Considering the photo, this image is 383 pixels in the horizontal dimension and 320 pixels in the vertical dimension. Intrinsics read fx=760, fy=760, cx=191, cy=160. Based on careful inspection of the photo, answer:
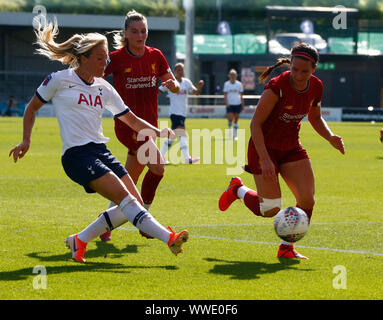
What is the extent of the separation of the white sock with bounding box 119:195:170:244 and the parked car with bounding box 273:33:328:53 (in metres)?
50.0

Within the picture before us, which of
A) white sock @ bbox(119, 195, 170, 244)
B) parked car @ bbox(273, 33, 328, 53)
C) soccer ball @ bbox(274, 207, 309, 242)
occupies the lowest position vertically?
soccer ball @ bbox(274, 207, 309, 242)

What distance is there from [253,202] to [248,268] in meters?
1.43

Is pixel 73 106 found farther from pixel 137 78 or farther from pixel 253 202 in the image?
pixel 253 202

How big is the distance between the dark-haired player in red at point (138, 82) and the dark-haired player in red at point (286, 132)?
135 cm

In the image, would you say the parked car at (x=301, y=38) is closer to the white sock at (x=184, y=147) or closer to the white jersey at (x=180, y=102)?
the white jersey at (x=180, y=102)

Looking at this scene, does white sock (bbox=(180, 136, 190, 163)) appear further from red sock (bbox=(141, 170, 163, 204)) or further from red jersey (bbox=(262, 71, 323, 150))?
red jersey (bbox=(262, 71, 323, 150))

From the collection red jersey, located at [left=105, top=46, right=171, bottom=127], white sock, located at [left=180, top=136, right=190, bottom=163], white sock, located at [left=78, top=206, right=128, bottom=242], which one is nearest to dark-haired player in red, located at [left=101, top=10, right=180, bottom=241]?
red jersey, located at [left=105, top=46, right=171, bottom=127]

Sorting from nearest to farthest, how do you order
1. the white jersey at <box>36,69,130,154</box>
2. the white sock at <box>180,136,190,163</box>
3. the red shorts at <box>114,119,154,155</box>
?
the white jersey at <box>36,69,130,154</box>, the red shorts at <box>114,119,154,155</box>, the white sock at <box>180,136,190,163</box>

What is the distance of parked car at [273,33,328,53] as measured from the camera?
56188 mm

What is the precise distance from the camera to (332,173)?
54.0 feet

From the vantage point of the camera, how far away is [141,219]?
666cm

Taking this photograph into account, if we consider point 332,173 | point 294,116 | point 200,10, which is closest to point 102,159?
point 294,116
